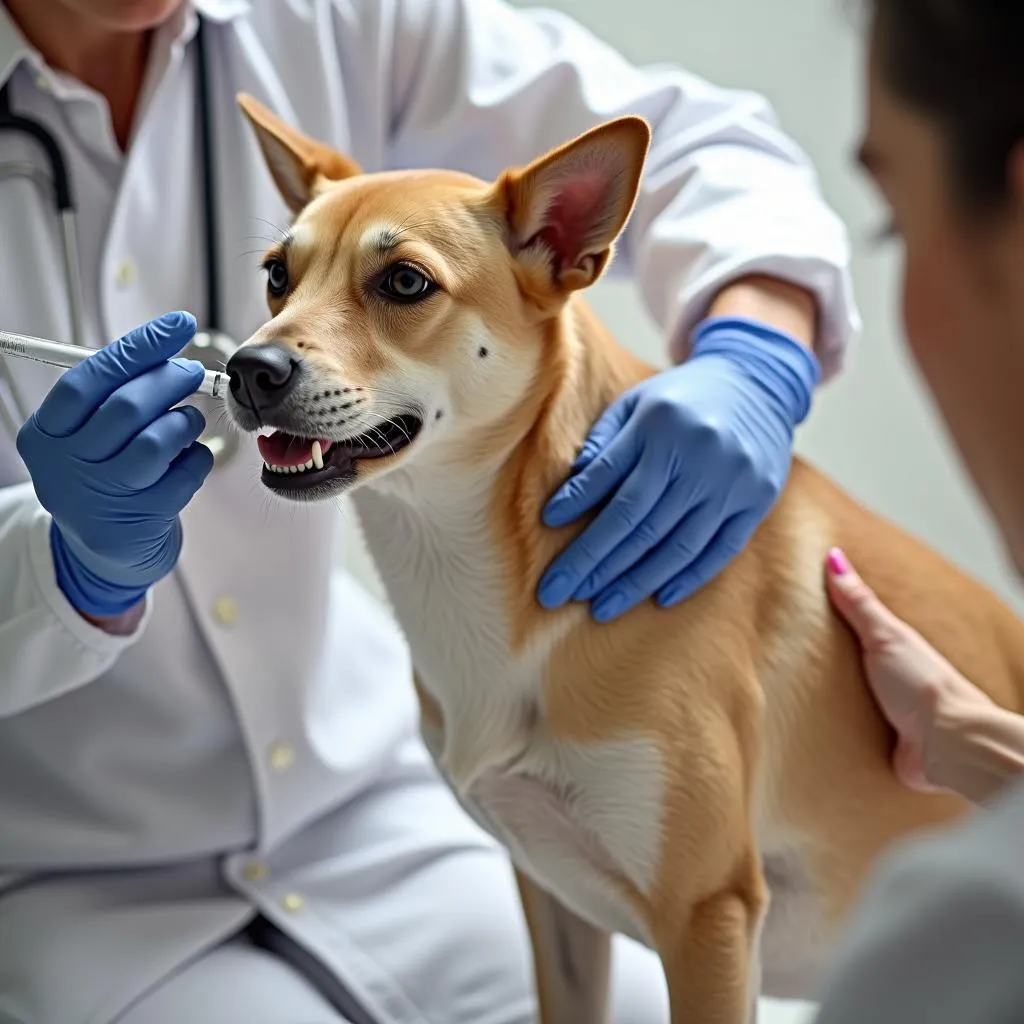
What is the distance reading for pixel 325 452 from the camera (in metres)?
0.89

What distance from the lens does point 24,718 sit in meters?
1.21

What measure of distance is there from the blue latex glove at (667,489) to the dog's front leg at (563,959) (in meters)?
0.32

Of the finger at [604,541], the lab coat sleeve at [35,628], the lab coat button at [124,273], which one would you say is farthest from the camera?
the lab coat button at [124,273]

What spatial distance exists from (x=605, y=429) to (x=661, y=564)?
0.39 feet

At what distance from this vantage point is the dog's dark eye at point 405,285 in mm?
907

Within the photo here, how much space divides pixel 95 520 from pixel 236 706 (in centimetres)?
32

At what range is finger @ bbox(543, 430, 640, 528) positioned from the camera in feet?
3.18

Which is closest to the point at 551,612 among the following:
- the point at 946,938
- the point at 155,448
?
the point at 155,448

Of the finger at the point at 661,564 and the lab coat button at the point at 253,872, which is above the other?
the finger at the point at 661,564

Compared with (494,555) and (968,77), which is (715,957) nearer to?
(494,555)

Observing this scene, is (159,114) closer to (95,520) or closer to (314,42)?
(314,42)

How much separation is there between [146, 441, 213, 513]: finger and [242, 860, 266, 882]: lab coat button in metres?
0.44

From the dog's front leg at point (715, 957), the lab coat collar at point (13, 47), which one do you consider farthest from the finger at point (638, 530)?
the lab coat collar at point (13, 47)

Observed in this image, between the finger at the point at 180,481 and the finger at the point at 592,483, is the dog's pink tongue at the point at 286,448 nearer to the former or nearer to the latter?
the finger at the point at 180,481
